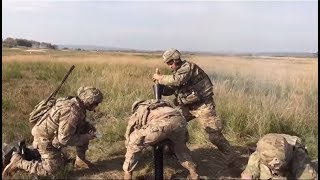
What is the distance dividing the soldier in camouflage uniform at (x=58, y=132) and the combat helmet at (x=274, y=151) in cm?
203

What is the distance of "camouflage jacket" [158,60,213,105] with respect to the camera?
609 centimetres

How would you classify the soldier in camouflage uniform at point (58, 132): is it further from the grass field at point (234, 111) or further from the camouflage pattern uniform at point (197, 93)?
the camouflage pattern uniform at point (197, 93)

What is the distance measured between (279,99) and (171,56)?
350 cm

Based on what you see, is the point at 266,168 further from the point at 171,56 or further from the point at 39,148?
the point at 39,148

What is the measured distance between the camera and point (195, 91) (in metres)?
6.23

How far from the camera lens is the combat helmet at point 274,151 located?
463 cm

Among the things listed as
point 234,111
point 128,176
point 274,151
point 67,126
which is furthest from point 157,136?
point 234,111

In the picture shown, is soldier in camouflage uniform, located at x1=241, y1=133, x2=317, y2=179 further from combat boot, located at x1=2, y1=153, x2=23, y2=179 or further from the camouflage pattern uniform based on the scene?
combat boot, located at x1=2, y1=153, x2=23, y2=179

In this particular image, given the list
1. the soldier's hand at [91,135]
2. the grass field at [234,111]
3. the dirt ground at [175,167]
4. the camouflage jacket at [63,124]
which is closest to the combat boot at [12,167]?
the grass field at [234,111]

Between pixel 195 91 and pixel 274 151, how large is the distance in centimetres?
182

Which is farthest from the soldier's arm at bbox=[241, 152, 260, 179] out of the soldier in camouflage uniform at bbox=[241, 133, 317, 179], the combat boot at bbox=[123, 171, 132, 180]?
the combat boot at bbox=[123, 171, 132, 180]

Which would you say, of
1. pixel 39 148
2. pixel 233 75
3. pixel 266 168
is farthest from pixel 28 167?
pixel 233 75

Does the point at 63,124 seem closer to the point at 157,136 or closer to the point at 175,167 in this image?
the point at 157,136

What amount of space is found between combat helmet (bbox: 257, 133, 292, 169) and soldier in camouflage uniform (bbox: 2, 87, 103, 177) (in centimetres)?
203
